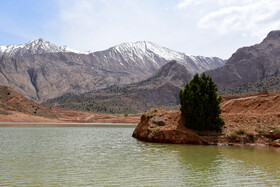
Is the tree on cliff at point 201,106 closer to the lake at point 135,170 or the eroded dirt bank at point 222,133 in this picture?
the eroded dirt bank at point 222,133

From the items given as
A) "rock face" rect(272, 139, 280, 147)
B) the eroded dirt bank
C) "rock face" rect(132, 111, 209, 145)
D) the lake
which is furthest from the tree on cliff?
the lake

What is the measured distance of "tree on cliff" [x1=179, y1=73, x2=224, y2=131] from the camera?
3475cm

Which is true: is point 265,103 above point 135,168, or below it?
above

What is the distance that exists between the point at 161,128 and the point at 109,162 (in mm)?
16885

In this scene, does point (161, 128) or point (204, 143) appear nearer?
point (204, 143)

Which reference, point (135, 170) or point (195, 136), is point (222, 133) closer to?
point (195, 136)

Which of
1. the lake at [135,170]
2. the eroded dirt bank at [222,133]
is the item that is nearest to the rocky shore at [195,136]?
the eroded dirt bank at [222,133]

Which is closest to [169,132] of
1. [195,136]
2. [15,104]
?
[195,136]

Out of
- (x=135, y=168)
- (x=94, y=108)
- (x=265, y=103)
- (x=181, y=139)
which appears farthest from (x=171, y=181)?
(x=94, y=108)

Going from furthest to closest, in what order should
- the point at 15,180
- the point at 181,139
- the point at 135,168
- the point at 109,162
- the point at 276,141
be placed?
1. the point at 181,139
2. the point at 276,141
3. the point at 109,162
4. the point at 135,168
5. the point at 15,180

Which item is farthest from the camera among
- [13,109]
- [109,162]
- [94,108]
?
[94,108]

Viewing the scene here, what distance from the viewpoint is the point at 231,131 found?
114 feet

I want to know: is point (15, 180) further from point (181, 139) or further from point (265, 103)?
point (265, 103)

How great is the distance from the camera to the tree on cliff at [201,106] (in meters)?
34.8
